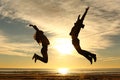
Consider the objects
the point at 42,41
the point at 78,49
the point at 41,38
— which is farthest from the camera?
the point at 42,41

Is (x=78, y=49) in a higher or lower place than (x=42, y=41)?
lower

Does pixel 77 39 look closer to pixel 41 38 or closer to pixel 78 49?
pixel 78 49

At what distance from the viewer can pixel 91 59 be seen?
1375 cm

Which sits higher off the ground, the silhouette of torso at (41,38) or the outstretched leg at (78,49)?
the silhouette of torso at (41,38)

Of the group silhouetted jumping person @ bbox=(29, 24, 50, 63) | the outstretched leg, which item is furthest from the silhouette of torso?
the outstretched leg

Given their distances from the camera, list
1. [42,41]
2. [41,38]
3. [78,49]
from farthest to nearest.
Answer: [42,41] → [41,38] → [78,49]

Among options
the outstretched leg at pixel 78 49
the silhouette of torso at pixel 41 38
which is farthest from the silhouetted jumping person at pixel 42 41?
the outstretched leg at pixel 78 49

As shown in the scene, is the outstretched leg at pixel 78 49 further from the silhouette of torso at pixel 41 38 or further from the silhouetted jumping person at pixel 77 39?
the silhouette of torso at pixel 41 38

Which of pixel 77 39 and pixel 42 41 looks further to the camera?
pixel 42 41

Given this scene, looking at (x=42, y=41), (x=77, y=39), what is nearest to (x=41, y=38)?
(x=42, y=41)

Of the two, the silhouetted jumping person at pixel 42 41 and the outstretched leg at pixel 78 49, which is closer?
the outstretched leg at pixel 78 49

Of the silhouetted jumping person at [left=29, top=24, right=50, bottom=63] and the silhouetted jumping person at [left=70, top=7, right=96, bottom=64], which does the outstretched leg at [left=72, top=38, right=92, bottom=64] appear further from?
the silhouetted jumping person at [left=29, top=24, right=50, bottom=63]

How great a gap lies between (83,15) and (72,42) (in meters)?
1.42

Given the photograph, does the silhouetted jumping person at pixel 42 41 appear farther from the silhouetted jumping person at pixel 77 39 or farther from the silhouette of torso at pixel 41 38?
the silhouetted jumping person at pixel 77 39
